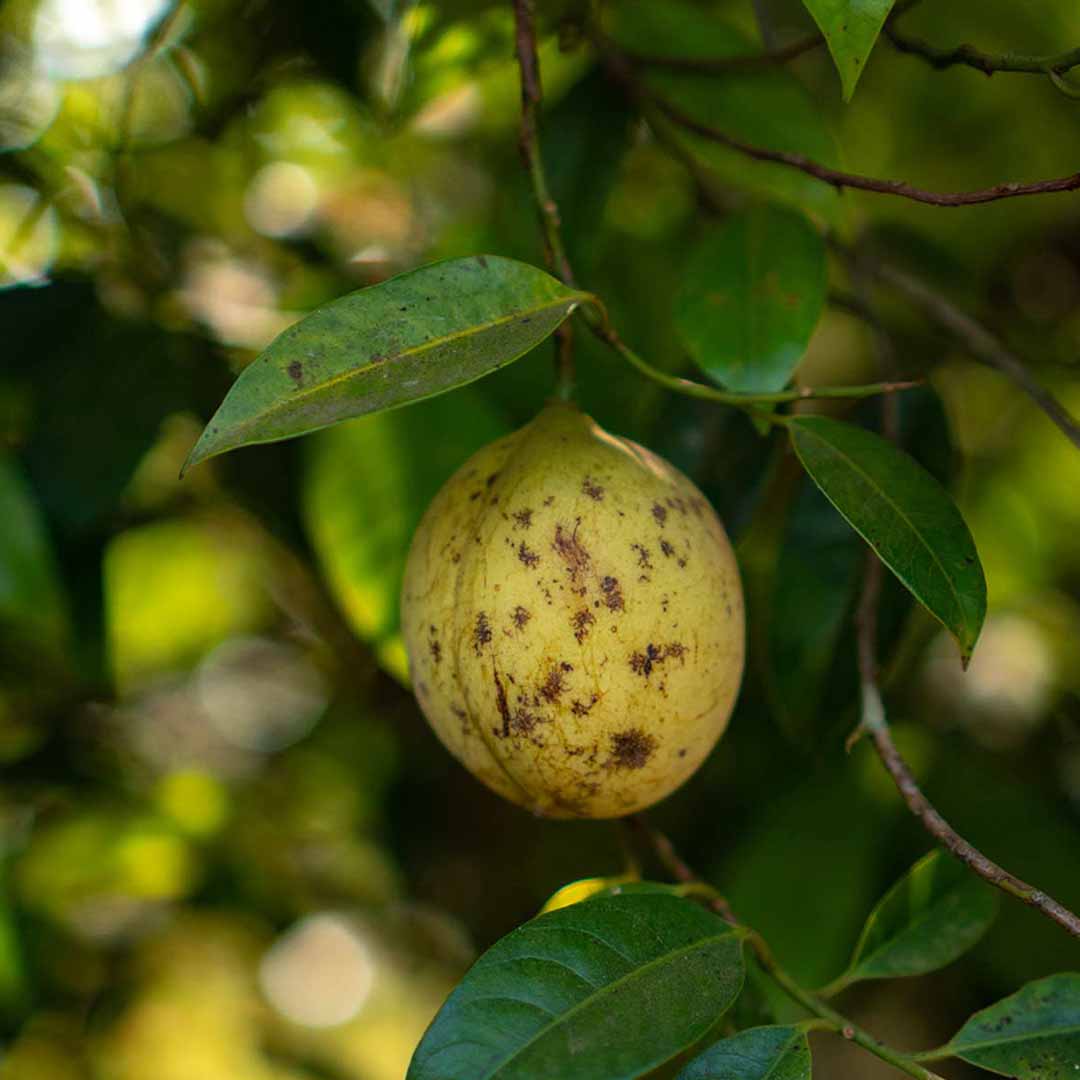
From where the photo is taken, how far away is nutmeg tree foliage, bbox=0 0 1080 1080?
661 mm

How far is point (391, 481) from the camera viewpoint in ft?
3.46

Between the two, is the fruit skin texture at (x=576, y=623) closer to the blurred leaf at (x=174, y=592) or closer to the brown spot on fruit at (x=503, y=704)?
the brown spot on fruit at (x=503, y=704)

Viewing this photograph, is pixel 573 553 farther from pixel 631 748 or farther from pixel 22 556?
pixel 22 556

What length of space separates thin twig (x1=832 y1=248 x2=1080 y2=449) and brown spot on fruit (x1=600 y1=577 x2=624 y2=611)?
0.33m

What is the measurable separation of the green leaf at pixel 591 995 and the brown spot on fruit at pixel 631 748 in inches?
2.9

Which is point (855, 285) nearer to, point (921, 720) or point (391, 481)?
point (391, 481)

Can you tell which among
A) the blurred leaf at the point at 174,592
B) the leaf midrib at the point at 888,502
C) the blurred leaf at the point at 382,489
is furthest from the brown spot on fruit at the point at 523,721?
the blurred leaf at the point at 174,592

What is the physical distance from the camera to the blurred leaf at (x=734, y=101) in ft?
3.15

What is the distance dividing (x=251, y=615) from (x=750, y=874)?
69 centimetres

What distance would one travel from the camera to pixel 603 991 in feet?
2.00

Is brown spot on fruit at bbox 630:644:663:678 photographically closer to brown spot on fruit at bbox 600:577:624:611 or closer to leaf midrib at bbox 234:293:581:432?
brown spot on fruit at bbox 600:577:624:611

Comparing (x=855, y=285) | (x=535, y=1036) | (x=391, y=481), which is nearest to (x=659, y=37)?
(x=855, y=285)

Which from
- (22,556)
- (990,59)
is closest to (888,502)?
(990,59)

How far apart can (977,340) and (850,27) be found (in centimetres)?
40
